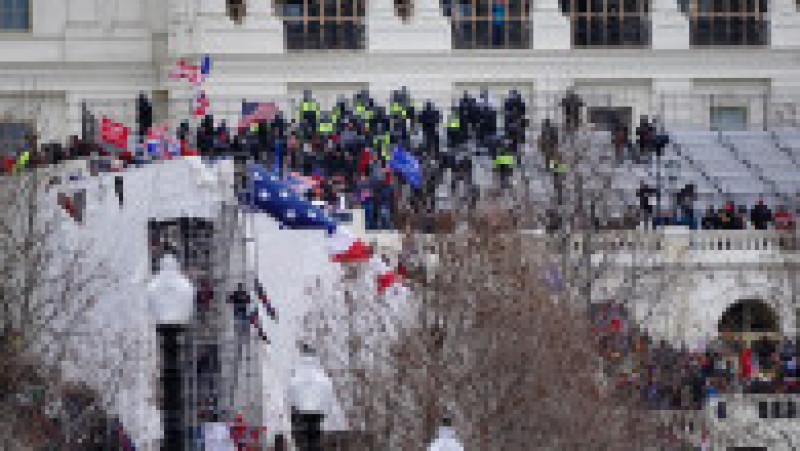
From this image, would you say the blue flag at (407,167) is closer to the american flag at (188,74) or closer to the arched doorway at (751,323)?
the american flag at (188,74)

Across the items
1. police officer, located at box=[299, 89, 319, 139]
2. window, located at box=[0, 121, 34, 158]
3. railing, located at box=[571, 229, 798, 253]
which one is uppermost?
police officer, located at box=[299, 89, 319, 139]

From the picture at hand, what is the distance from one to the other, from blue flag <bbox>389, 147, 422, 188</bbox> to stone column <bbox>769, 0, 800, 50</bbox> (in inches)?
985

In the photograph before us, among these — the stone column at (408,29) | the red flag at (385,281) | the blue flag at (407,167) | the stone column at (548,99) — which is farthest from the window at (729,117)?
the red flag at (385,281)

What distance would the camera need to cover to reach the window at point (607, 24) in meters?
102

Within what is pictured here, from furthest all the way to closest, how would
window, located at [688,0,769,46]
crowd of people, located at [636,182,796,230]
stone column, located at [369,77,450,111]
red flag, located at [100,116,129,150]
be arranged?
window, located at [688,0,769,46] → stone column, located at [369,77,450,111] → crowd of people, located at [636,182,796,230] → red flag, located at [100,116,129,150]

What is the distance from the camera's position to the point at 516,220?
77.6 m

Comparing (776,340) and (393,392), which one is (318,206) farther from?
(776,340)

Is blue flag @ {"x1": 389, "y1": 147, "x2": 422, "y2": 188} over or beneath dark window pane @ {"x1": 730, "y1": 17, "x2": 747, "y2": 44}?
beneath

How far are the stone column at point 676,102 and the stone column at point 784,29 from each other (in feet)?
10.1

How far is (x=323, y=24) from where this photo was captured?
10044cm

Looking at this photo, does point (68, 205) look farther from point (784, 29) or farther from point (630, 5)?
point (784, 29)

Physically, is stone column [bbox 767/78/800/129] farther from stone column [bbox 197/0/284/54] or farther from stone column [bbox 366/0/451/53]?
stone column [bbox 197/0/284/54]

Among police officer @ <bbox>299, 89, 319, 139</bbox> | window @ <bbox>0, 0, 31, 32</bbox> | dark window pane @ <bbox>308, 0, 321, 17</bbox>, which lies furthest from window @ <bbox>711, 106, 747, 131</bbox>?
window @ <bbox>0, 0, 31, 32</bbox>

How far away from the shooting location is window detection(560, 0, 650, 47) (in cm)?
10238
